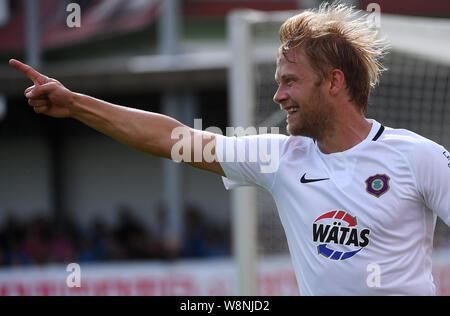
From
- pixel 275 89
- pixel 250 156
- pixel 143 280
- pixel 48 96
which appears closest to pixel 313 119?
pixel 250 156

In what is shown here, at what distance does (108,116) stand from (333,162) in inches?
33.0

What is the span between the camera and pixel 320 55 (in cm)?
260

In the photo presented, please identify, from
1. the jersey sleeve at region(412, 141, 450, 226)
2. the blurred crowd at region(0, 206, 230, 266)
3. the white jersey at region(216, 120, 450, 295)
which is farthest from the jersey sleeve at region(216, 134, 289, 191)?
the blurred crowd at region(0, 206, 230, 266)

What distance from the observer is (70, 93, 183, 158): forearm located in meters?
2.51

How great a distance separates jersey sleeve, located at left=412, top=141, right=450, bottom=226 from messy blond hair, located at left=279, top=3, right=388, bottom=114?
354mm

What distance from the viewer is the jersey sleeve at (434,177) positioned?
2391mm

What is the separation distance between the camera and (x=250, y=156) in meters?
2.70

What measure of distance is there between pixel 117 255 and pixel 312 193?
30.3 feet

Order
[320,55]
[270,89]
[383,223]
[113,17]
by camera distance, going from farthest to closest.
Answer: [113,17], [270,89], [320,55], [383,223]

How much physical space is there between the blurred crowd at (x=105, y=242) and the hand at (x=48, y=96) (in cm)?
836

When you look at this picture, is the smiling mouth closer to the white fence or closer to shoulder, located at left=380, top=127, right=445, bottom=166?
shoulder, located at left=380, top=127, right=445, bottom=166

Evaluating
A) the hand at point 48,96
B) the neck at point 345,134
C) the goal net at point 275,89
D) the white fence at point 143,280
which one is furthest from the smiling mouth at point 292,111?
the white fence at point 143,280
